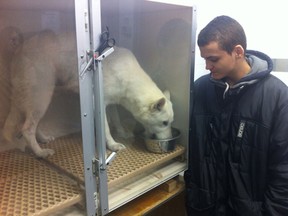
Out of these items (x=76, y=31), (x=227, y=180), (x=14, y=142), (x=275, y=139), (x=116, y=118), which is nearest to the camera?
(x=76, y=31)

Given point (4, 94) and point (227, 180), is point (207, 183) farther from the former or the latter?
point (4, 94)

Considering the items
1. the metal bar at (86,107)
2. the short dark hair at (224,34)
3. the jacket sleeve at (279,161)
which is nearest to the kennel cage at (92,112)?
the metal bar at (86,107)

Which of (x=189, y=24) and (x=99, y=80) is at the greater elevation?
(x=189, y=24)

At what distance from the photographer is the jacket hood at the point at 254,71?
123 centimetres

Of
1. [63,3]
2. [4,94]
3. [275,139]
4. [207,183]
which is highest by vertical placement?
[63,3]

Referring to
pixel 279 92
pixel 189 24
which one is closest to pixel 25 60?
pixel 189 24

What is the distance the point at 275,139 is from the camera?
3.84 feet

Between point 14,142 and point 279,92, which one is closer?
point 279,92

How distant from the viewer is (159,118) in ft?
5.36

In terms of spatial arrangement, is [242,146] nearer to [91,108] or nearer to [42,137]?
[91,108]

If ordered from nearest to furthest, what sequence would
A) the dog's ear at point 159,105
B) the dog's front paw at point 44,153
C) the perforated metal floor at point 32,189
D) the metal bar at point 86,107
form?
the metal bar at point 86,107 < the perforated metal floor at point 32,189 < the dog's front paw at point 44,153 < the dog's ear at point 159,105

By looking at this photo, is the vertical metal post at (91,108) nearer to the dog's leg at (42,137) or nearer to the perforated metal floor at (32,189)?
the perforated metal floor at (32,189)

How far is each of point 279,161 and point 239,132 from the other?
0.68 ft

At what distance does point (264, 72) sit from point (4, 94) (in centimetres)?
132
